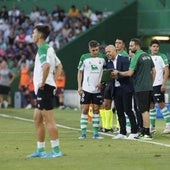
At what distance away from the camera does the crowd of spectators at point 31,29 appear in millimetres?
37000

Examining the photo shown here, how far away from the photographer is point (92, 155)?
14.2 meters

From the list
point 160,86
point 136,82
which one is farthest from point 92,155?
point 160,86

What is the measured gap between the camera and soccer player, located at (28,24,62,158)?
13734mm

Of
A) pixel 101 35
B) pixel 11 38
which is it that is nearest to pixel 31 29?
pixel 11 38

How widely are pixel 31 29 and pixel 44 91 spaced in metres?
24.6

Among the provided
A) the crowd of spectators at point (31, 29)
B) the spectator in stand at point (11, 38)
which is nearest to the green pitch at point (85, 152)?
the crowd of spectators at point (31, 29)

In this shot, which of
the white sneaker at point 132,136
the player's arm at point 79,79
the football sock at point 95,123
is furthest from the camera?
the player's arm at point 79,79

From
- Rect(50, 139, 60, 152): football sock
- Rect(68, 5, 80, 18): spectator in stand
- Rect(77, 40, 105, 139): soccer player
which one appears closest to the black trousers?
Rect(77, 40, 105, 139): soccer player

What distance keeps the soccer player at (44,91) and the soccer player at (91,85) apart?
13.6 feet

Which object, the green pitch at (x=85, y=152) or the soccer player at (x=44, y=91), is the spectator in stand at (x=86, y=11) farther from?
the soccer player at (x=44, y=91)

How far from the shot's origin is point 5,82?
3503 cm

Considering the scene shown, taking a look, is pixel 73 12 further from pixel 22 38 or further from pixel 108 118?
pixel 108 118

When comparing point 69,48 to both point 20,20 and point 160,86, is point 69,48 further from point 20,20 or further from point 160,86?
point 160,86

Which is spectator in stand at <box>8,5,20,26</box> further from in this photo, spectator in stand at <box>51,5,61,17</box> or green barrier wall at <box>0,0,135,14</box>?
spectator in stand at <box>51,5,61,17</box>
